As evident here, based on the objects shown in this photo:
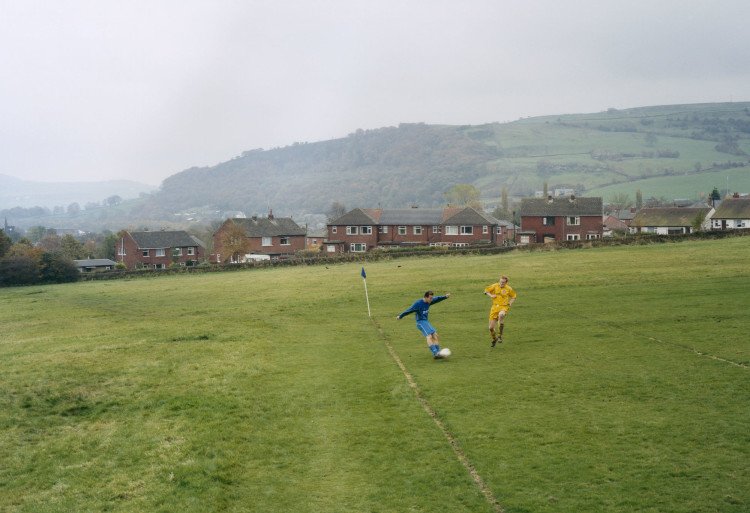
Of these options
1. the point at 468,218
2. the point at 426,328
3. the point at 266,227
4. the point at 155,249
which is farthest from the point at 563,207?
the point at 426,328

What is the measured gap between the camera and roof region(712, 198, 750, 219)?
115m

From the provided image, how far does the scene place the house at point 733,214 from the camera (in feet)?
375

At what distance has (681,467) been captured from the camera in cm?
1333

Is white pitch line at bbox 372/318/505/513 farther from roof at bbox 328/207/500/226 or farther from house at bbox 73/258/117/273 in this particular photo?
house at bbox 73/258/117/273

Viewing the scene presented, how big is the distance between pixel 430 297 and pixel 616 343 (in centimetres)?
712

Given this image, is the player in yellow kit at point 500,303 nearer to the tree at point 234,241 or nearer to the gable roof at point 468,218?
the gable roof at point 468,218

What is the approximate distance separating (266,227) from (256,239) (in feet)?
11.3

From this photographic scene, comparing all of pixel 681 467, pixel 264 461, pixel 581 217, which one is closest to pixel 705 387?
pixel 681 467

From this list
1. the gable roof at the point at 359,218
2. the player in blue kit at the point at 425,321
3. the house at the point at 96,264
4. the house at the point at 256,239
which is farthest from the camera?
the house at the point at 96,264

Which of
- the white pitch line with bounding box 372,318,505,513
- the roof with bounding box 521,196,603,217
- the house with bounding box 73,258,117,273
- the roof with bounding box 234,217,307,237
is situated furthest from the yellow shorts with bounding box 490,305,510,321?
the house with bounding box 73,258,117,273

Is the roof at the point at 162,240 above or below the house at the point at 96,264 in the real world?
above

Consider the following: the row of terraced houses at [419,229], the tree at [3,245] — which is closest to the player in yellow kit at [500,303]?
the row of terraced houses at [419,229]

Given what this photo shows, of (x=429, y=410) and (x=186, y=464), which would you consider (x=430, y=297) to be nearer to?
(x=429, y=410)

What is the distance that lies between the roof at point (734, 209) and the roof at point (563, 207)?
25.4 metres
